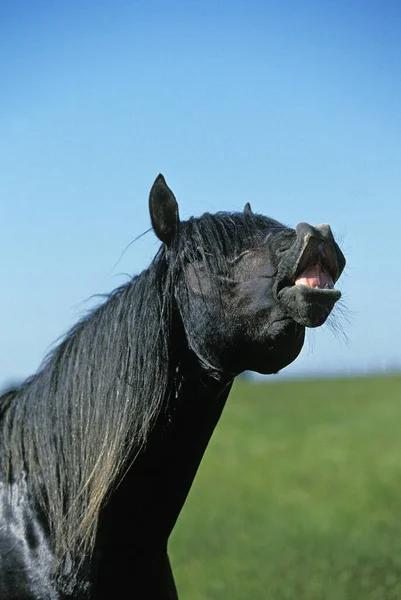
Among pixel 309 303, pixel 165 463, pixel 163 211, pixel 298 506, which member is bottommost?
pixel 298 506

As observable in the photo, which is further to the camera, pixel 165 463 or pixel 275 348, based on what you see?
pixel 165 463

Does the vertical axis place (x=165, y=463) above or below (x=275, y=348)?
below

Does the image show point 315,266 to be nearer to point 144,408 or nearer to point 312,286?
point 312,286

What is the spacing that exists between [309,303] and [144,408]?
0.74 metres

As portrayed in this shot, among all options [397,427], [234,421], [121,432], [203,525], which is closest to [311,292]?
[121,432]

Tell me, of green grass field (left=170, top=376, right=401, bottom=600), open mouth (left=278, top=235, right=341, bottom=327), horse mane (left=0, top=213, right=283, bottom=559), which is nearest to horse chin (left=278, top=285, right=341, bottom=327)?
open mouth (left=278, top=235, right=341, bottom=327)

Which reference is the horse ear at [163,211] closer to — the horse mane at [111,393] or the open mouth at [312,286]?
the horse mane at [111,393]

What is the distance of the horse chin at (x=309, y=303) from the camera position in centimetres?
313

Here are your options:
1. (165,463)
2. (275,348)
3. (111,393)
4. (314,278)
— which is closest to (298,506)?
(165,463)

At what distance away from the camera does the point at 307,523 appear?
1228 centimetres

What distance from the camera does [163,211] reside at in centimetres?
349

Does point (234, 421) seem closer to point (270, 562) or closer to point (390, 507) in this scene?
point (390, 507)

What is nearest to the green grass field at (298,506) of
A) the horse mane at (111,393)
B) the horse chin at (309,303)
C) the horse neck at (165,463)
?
the horse neck at (165,463)

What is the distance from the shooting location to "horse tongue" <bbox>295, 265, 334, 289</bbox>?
317 cm
